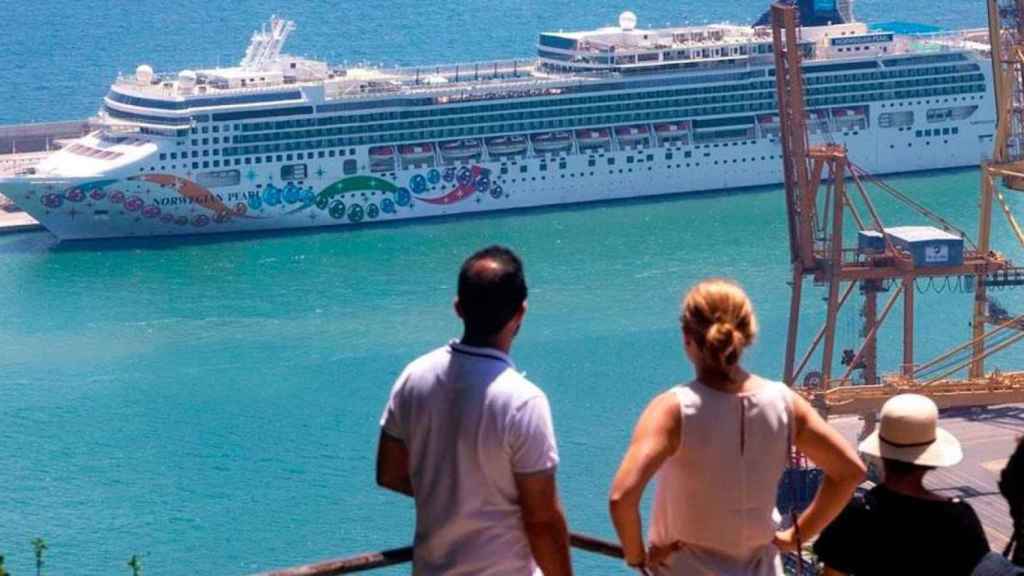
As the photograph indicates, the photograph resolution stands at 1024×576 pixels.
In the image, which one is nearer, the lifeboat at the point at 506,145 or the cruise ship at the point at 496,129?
the cruise ship at the point at 496,129

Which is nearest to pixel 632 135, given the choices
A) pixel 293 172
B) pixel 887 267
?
pixel 293 172

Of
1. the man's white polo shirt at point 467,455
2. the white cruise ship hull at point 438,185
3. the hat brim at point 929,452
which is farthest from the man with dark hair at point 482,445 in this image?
the white cruise ship hull at point 438,185

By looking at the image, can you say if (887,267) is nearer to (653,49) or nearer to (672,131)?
(672,131)

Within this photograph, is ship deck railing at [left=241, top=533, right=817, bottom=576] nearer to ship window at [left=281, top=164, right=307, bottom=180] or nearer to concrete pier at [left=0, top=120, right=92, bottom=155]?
ship window at [left=281, top=164, right=307, bottom=180]

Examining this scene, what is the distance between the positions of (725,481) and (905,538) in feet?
1.00

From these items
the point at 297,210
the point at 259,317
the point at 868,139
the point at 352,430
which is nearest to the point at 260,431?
the point at 352,430

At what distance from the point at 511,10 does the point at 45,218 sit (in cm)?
2530

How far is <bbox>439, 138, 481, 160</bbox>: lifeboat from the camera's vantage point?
101 feet

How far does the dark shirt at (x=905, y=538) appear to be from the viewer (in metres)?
3.37

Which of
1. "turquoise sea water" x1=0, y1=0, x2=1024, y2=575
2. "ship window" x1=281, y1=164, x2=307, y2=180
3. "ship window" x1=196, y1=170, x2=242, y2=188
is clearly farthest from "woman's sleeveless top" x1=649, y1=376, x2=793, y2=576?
→ "ship window" x1=281, y1=164, x2=307, y2=180

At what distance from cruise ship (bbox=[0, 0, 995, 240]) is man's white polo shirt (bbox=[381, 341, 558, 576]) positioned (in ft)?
81.8

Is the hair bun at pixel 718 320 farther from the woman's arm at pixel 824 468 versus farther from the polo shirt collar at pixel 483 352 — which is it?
the polo shirt collar at pixel 483 352

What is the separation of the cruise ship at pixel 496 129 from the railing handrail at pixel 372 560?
24881mm

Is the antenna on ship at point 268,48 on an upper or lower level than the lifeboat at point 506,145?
upper
